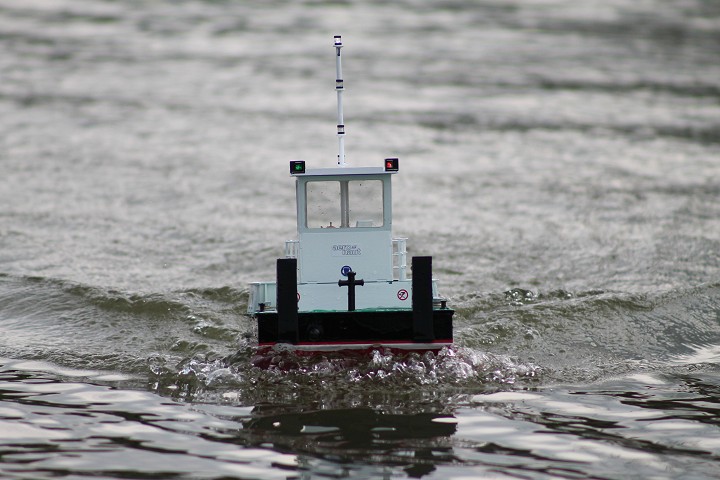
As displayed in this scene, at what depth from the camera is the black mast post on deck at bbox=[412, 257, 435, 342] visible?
492 inches

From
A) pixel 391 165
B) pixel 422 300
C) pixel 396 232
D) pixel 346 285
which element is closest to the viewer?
pixel 422 300

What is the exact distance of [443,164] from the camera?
27.7 m

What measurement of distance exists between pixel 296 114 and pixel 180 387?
2153cm

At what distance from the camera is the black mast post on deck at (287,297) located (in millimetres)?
12422

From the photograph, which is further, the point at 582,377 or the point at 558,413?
the point at 582,377

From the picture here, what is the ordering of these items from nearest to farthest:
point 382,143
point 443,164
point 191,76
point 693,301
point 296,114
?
point 693,301
point 443,164
point 382,143
point 296,114
point 191,76

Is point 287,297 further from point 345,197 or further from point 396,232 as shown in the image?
point 396,232

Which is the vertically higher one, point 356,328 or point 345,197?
point 345,197

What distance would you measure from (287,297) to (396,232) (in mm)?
9735

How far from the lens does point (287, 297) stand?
12430 mm

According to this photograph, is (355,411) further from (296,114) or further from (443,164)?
(296,114)

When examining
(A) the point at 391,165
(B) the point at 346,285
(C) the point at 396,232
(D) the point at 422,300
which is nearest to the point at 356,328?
(B) the point at 346,285

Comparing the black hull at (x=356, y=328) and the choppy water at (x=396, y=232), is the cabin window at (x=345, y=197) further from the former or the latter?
the choppy water at (x=396, y=232)

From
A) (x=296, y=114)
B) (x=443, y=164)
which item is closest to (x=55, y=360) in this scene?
(x=443, y=164)
